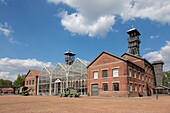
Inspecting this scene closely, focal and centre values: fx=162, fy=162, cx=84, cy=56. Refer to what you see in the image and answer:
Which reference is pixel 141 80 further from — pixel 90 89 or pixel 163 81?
pixel 163 81

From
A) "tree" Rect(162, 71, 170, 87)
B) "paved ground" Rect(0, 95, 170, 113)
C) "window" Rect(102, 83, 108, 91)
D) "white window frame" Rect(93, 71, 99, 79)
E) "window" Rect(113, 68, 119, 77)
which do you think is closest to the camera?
"paved ground" Rect(0, 95, 170, 113)

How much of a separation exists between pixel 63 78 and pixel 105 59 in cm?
1619

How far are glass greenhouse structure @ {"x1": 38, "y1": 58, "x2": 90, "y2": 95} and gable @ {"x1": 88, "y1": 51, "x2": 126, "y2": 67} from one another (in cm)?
481

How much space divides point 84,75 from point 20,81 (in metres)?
52.0

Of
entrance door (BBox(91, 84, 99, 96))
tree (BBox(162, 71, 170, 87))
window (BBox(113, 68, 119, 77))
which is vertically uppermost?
window (BBox(113, 68, 119, 77))

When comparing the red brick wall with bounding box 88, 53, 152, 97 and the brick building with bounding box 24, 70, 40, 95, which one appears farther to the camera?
the brick building with bounding box 24, 70, 40, 95

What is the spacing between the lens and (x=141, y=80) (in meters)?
44.7

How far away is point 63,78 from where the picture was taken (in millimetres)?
49438

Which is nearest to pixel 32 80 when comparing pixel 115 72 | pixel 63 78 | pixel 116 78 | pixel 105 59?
pixel 63 78

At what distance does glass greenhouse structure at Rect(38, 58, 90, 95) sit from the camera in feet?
147

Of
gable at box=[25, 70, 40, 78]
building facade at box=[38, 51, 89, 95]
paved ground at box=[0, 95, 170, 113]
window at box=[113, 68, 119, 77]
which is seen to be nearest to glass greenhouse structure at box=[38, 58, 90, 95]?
building facade at box=[38, 51, 89, 95]

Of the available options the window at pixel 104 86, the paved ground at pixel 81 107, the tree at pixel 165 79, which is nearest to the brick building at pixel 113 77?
the window at pixel 104 86

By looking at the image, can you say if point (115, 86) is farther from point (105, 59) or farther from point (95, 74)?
point (105, 59)

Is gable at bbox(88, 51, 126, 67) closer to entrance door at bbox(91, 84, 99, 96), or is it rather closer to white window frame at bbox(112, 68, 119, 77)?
white window frame at bbox(112, 68, 119, 77)
